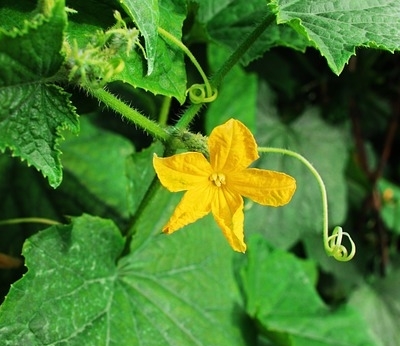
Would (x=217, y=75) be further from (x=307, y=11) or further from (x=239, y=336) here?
(x=239, y=336)

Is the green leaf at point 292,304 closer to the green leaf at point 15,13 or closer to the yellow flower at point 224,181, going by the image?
the yellow flower at point 224,181

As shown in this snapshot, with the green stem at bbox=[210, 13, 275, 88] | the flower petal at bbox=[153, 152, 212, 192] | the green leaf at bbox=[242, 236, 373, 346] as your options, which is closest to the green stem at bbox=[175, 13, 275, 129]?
the green stem at bbox=[210, 13, 275, 88]

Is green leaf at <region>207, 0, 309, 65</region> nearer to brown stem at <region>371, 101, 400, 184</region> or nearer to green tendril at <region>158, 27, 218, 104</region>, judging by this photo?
green tendril at <region>158, 27, 218, 104</region>

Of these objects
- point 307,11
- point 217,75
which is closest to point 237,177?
point 217,75

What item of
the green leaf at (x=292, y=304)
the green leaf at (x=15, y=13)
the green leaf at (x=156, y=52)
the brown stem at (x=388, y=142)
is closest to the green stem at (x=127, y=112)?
the green leaf at (x=156, y=52)

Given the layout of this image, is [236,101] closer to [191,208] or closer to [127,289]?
[127,289]
